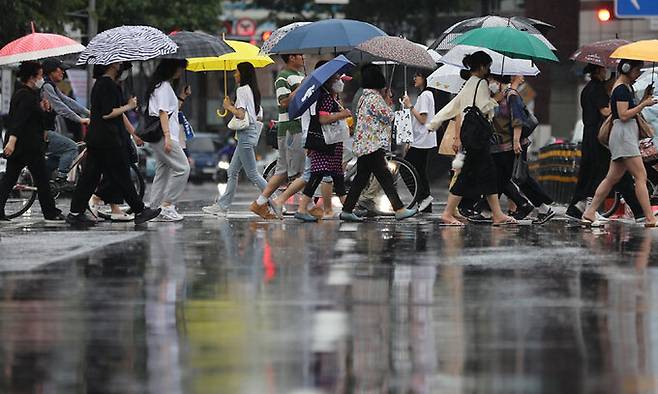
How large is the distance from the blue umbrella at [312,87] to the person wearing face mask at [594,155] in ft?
9.18

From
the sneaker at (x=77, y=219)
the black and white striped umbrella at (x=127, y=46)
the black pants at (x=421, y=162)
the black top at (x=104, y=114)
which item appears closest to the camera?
the black top at (x=104, y=114)

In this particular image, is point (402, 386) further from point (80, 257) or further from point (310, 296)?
point (80, 257)

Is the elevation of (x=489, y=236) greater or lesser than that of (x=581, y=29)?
lesser

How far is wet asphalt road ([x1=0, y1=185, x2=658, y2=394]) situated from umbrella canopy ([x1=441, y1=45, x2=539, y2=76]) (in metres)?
4.40

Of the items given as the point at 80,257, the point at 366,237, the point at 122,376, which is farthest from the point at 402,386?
the point at 366,237

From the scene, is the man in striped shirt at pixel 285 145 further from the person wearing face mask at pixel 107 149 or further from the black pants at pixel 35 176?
the black pants at pixel 35 176

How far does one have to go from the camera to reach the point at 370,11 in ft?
191

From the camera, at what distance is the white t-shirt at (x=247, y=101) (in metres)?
19.3

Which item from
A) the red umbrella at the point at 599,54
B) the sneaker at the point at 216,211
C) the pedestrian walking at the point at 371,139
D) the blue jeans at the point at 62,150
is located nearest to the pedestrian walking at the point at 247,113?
the sneaker at the point at 216,211

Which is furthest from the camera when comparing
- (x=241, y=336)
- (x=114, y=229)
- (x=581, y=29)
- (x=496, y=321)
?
(x=581, y=29)

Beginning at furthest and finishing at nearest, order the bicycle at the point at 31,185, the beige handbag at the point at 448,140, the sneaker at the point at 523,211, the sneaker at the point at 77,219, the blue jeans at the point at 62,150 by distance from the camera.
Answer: the blue jeans at the point at 62,150 < the bicycle at the point at 31,185 < the beige handbag at the point at 448,140 < the sneaker at the point at 523,211 < the sneaker at the point at 77,219

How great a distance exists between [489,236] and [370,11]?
42.4 metres

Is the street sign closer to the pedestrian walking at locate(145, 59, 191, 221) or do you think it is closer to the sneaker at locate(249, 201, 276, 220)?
the sneaker at locate(249, 201, 276, 220)

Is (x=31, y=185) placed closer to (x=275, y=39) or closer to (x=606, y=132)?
(x=275, y=39)
